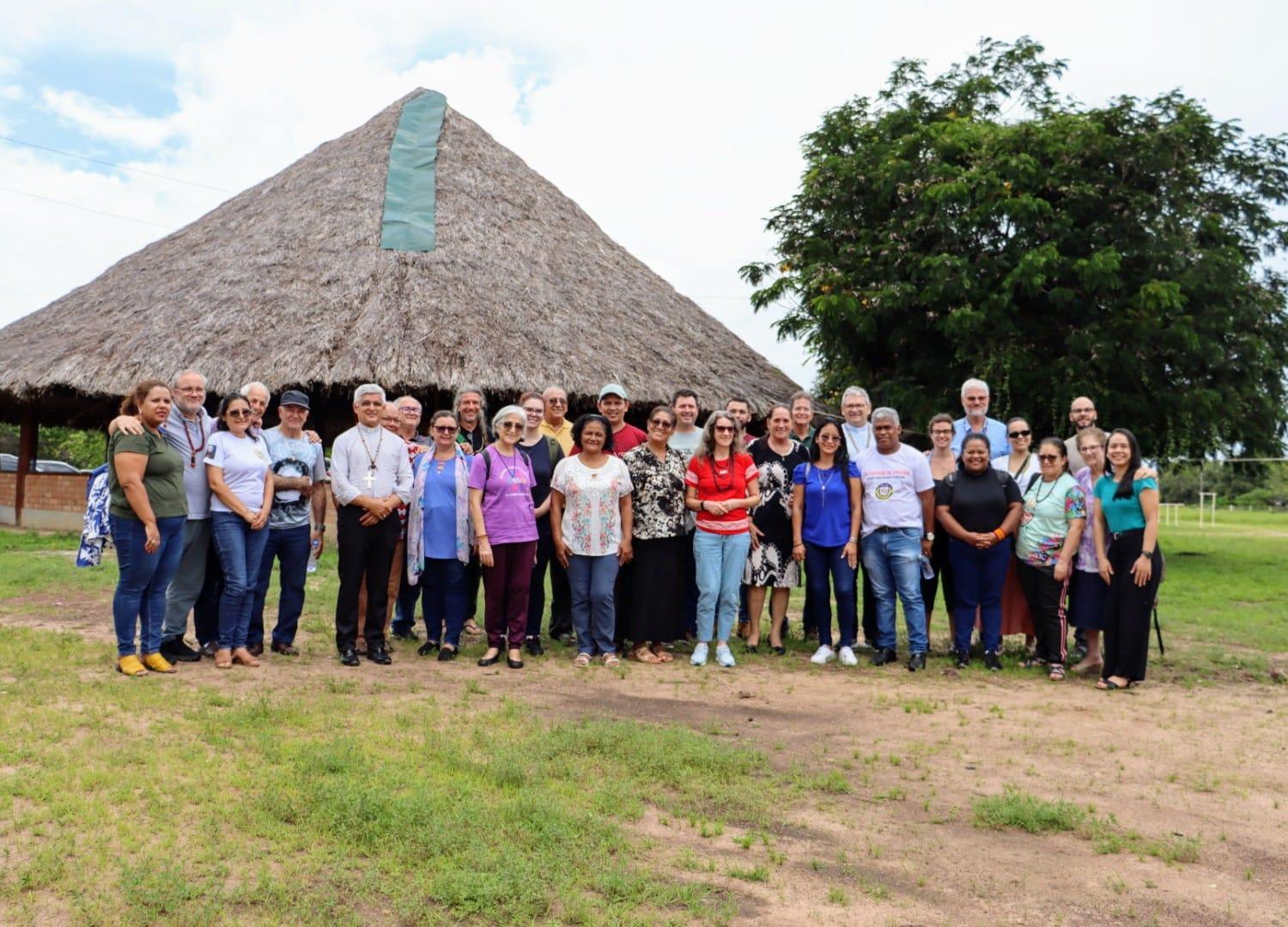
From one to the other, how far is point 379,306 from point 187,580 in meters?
6.92

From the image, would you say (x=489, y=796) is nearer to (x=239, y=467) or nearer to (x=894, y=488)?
(x=239, y=467)

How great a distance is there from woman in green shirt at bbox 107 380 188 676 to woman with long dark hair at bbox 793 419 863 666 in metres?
3.72

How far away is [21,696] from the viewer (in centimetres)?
462

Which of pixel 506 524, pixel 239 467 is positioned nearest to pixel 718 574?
pixel 506 524

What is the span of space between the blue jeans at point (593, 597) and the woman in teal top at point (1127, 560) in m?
2.98

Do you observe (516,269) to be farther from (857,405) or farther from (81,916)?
(81,916)

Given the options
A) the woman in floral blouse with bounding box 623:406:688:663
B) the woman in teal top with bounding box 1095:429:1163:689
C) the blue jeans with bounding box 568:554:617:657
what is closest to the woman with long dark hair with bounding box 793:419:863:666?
the woman in floral blouse with bounding box 623:406:688:663

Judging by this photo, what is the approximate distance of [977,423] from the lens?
7.03m

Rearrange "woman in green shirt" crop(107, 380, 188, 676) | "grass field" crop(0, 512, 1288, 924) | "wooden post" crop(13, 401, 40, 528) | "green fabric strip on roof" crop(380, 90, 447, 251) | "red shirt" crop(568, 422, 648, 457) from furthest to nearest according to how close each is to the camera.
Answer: "wooden post" crop(13, 401, 40, 528)
"green fabric strip on roof" crop(380, 90, 447, 251)
"red shirt" crop(568, 422, 648, 457)
"woman in green shirt" crop(107, 380, 188, 676)
"grass field" crop(0, 512, 1288, 924)

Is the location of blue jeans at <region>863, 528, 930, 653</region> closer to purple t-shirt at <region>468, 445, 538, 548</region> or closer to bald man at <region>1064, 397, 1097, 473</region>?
bald man at <region>1064, 397, 1097, 473</region>

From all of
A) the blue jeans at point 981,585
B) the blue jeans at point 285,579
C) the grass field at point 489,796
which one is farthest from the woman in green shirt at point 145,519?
the blue jeans at point 981,585

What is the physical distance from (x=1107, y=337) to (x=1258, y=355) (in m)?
2.58

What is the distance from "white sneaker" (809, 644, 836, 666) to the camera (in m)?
6.38

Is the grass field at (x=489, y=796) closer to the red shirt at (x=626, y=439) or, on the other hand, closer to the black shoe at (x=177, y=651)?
the black shoe at (x=177, y=651)
